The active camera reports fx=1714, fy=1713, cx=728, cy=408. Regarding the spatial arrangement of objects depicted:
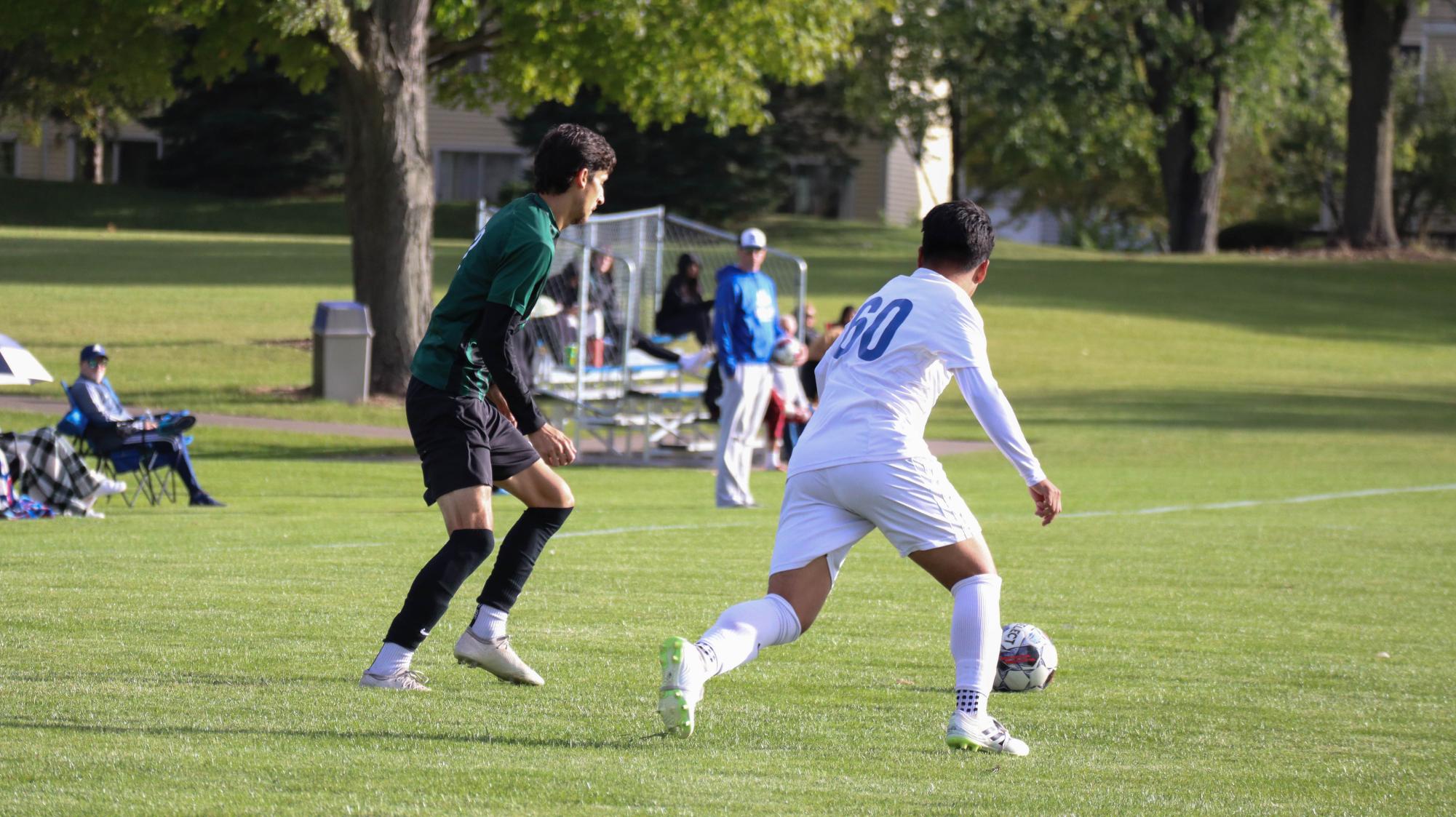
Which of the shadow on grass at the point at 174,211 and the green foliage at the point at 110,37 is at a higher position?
the green foliage at the point at 110,37

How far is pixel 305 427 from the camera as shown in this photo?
21.1 metres

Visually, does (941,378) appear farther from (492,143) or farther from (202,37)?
(492,143)

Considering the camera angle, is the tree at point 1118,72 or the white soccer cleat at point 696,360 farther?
the tree at point 1118,72

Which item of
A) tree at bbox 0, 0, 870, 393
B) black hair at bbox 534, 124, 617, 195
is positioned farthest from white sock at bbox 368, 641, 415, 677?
tree at bbox 0, 0, 870, 393

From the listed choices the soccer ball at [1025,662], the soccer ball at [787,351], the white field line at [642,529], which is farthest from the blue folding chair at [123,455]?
the soccer ball at [1025,662]

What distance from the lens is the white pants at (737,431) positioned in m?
14.6

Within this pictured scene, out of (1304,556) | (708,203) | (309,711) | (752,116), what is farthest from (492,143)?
(309,711)

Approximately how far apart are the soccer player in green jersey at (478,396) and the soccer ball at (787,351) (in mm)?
9539

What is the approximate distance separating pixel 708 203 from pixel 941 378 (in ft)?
154

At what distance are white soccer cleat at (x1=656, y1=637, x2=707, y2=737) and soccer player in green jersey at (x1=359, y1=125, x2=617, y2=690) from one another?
1.03 m

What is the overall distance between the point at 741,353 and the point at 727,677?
7.97 m

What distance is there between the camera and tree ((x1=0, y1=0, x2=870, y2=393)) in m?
22.0

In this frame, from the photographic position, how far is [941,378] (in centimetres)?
551

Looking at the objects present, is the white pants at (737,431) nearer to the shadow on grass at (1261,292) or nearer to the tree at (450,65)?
the tree at (450,65)
